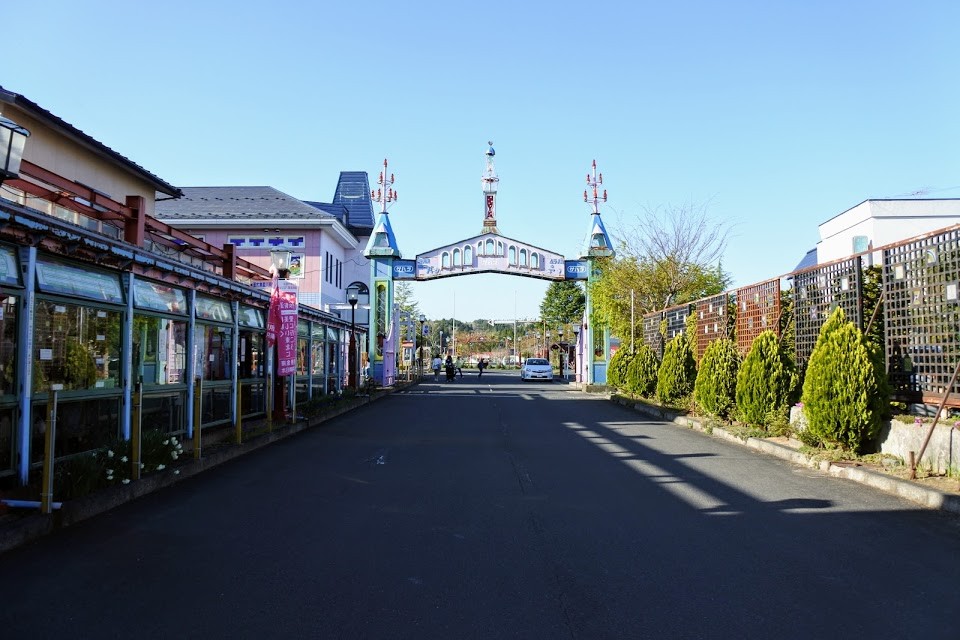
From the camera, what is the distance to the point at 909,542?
6094mm

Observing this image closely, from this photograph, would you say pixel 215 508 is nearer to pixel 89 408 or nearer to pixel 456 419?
pixel 89 408

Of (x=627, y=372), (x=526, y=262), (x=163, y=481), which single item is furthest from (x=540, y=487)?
(x=526, y=262)

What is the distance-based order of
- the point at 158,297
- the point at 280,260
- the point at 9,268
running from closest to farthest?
the point at 9,268 < the point at 158,297 < the point at 280,260

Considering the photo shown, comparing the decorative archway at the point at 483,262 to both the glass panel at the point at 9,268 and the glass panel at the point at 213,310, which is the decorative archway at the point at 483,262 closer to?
the glass panel at the point at 213,310

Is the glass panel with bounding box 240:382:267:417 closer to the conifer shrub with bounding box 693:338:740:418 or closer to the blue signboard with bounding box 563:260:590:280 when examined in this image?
the conifer shrub with bounding box 693:338:740:418

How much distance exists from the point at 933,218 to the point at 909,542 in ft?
117

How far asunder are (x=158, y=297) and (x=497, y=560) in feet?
24.1

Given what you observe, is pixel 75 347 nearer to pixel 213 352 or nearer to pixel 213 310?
pixel 213 310

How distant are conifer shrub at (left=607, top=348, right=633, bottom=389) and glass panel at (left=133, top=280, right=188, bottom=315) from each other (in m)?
20.2

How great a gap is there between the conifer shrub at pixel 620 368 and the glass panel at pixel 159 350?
789 inches

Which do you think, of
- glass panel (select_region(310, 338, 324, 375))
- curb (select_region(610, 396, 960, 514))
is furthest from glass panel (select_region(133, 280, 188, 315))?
glass panel (select_region(310, 338, 324, 375))

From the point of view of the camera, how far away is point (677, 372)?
20.6m

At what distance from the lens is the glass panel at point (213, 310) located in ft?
40.4

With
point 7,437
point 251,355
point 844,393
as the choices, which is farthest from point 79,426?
point 844,393
